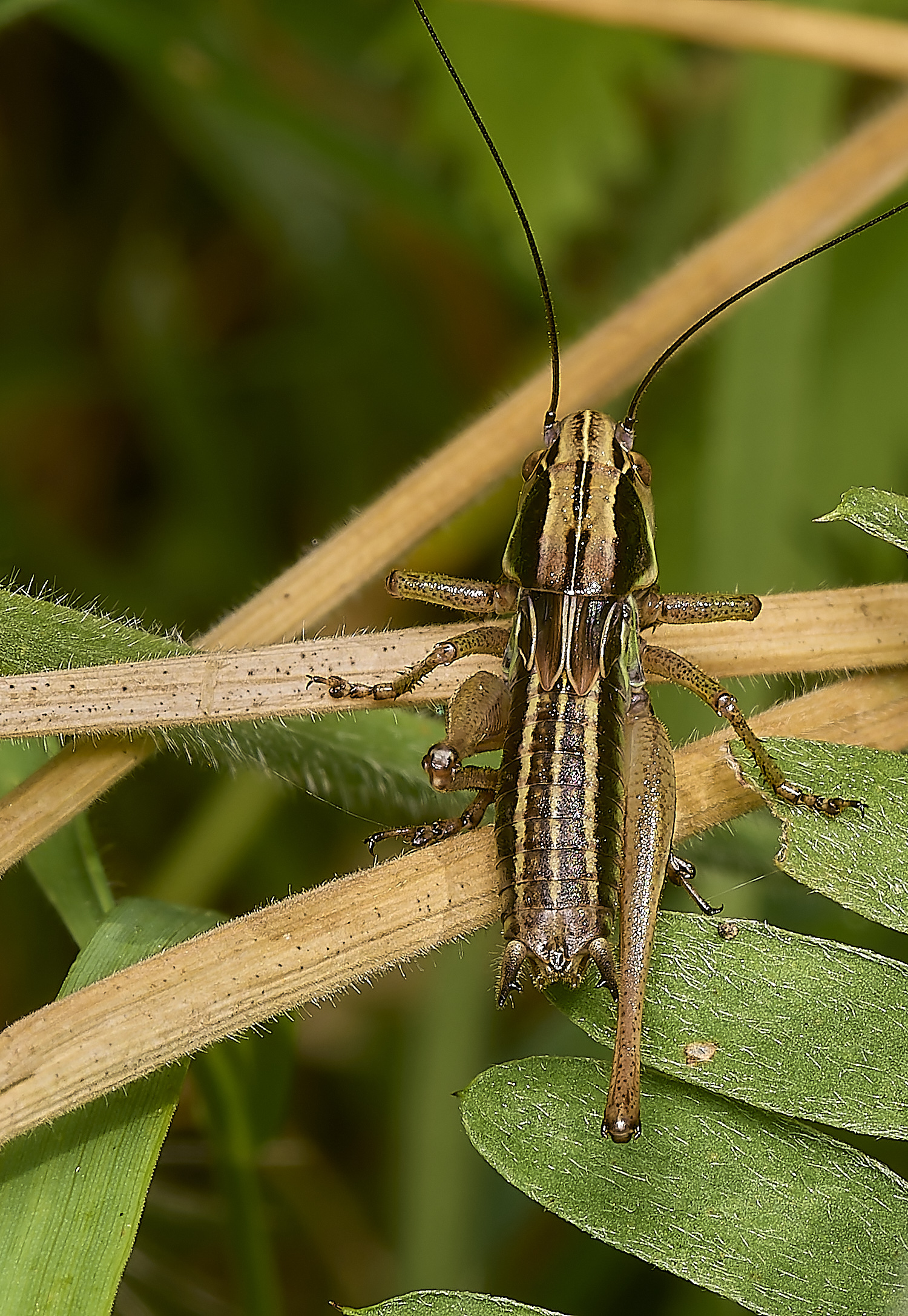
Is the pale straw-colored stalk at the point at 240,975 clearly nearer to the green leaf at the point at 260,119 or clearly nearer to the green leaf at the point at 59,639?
the green leaf at the point at 59,639

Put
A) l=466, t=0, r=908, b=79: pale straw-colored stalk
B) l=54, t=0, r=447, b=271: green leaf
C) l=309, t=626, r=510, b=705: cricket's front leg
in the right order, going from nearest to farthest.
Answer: l=309, t=626, r=510, b=705: cricket's front leg
l=466, t=0, r=908, b=79: pale straw-colored stalk
l=54, t=0, r=447, b=271: green leaf

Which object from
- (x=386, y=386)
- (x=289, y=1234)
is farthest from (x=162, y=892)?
(x=386, y=386)

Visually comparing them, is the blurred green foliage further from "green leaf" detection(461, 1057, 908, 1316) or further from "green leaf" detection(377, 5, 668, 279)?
"green leaf" detection(461, 1057, 908, 1316)

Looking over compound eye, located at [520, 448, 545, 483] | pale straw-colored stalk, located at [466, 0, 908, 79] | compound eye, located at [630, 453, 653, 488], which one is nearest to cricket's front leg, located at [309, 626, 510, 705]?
compound eye, located at [520, 448, 545, 483]

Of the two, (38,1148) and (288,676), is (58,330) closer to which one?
(288,676)

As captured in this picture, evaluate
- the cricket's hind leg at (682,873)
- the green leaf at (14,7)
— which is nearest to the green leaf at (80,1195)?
the cricket's hind leg at (682,873)

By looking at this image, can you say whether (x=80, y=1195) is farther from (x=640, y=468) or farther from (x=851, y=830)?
(x=640, y=468)
